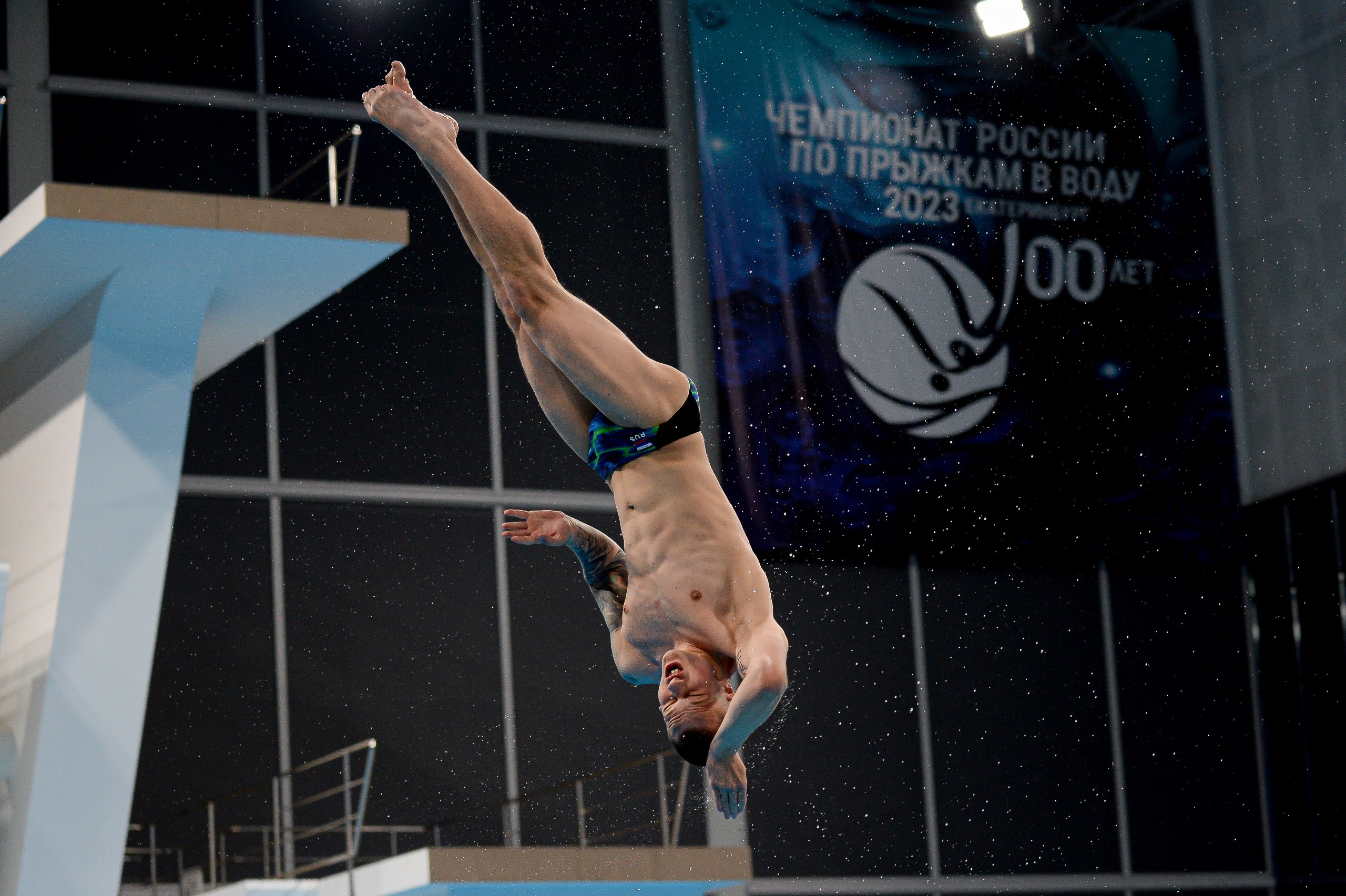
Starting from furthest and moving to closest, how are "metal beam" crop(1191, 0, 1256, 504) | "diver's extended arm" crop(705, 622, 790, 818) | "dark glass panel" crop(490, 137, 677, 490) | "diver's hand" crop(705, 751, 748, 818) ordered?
"metal beam" crop(1191, 0, 1256, 504)
"dark glass panel" crop(490, 137, 677, 490)
"diver's hand" crop(705, 751, 748, 818)
"diver's extended arm" crop(705, 622, 790, 818)

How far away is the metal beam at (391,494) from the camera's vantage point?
14508 mm

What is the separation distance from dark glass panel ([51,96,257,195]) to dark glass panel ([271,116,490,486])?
0.31 m

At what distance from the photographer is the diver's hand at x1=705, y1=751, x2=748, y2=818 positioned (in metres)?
5.73

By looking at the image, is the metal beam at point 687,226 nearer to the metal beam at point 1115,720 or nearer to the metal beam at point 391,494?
the metal beam at point 391,494

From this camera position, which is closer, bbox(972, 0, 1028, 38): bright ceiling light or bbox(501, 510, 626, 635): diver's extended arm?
bbox(501, 510, 626, 635): diver's extended arm

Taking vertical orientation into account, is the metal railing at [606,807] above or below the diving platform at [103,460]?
below

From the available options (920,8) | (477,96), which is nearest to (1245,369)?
(920,8)

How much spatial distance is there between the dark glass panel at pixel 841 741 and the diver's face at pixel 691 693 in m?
9.45

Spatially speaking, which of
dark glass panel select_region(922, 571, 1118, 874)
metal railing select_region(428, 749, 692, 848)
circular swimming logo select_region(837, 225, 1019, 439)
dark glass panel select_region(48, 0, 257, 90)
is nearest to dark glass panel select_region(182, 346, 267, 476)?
dark glass panel select_region(48, 0, 257, 90)

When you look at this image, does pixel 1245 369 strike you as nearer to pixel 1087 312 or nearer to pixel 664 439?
pixel 1087 312

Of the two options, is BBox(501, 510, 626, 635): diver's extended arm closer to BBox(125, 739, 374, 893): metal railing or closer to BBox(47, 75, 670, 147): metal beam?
BBox(125, 739, 374, 893): metal railing

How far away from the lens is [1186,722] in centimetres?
1677

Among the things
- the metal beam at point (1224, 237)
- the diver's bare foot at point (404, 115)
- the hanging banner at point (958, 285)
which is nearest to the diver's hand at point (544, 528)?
the diver's bare foot at point (404, 115)

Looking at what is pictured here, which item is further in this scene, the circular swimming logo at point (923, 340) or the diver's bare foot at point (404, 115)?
the circular swimming logo at point (923, 340)
